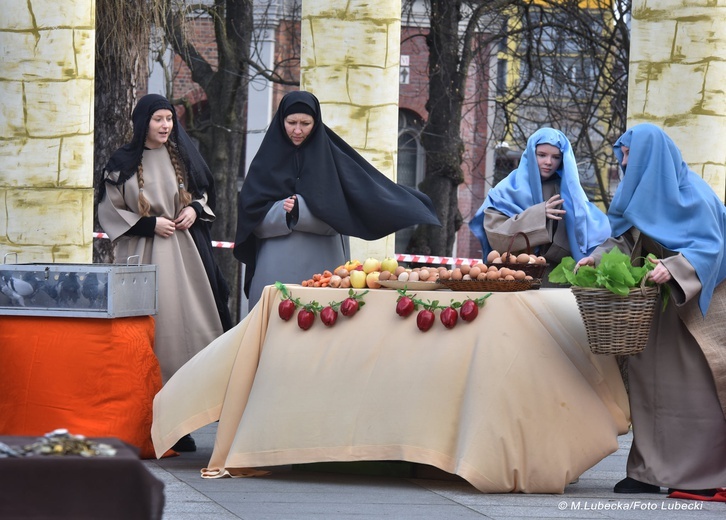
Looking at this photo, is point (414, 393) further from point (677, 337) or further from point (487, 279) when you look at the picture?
point (677, 337)

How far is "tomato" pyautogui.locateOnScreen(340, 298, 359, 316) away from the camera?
6.71 metres

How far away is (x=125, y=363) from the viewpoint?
7180 millimetres

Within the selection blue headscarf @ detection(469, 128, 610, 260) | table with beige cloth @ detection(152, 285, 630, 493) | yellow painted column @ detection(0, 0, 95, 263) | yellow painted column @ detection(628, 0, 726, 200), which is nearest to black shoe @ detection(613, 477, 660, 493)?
table with beige cloth @ detection(152, 285, 630, 493)

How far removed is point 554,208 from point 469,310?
129 centimetres

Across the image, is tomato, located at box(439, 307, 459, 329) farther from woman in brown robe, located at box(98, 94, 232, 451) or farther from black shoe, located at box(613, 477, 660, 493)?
woman in brown robe, located at box(98, 94, 232, 451)

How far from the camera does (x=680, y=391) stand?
6.55 metres

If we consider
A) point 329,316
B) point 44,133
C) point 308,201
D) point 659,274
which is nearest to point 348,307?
point 329,316

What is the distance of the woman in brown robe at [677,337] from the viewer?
6.47 m

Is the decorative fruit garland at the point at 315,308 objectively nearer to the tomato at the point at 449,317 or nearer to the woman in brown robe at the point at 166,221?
the tomato at the point at 449,317

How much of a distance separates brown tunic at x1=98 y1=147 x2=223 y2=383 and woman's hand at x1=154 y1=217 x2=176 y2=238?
0.22 feet

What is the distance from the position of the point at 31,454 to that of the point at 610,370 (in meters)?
3.50

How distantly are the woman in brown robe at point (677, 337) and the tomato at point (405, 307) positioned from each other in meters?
0.83

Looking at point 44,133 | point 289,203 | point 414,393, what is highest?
point 44,133

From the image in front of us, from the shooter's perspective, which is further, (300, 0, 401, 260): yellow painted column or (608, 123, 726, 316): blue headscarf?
(300, 0, 401, 260): yellow painted column
